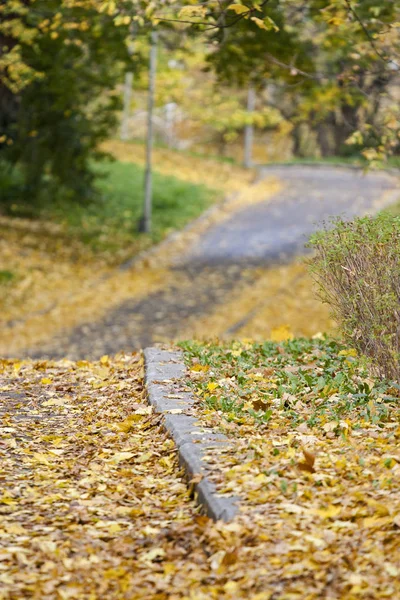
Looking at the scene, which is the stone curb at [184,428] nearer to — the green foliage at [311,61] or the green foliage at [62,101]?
the green foliage at [311,61]

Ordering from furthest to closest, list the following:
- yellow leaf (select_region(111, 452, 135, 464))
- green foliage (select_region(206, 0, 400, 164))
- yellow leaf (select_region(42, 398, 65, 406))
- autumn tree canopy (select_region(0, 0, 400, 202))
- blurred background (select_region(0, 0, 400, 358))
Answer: blurred background (select_region(0, 0, 400, 358)) < autumn tree canopy (select_region(0, 0, 400, 202)) < green foliage (select_region(206, 0, 400, 164)) < yellow leaf (select_region(42, 398, 65, 406)) < yellow leaf (select_region(111, 452, 135, 464))

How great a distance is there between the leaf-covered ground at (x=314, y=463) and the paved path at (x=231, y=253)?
2477 millimetres

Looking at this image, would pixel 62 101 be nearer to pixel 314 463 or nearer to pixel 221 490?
pixel 314 463

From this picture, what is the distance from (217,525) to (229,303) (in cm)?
1105

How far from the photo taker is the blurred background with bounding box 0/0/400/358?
10.5 metres

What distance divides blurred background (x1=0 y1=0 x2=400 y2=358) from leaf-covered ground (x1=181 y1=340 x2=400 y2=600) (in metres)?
2.26

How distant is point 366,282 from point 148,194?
46.3 ft

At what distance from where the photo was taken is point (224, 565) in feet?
11.2

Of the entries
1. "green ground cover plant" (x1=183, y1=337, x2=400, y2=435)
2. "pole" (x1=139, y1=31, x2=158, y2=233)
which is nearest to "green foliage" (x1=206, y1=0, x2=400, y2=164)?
"green ground cover plant" (x1=183, y1=337, x2=400, y2=435)

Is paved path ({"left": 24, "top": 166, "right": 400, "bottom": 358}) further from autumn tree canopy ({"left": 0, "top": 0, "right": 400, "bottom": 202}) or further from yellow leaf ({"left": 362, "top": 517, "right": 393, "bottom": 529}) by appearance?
yellow leaf ({"left": 362, "top": 517, "right": 393, "bottom": 529})

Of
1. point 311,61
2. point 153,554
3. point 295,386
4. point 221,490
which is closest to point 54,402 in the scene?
point 295,386

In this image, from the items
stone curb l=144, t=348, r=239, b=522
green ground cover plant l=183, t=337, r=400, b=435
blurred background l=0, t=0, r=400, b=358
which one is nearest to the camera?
stone curb l=144, t=348, r=239, b=522

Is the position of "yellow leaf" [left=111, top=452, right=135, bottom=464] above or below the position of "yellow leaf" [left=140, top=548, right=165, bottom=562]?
below

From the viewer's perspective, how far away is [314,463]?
4.18 m
